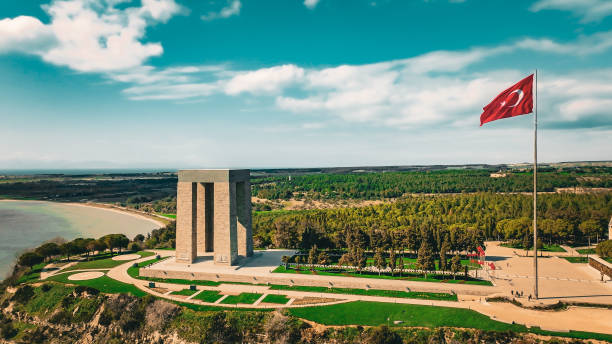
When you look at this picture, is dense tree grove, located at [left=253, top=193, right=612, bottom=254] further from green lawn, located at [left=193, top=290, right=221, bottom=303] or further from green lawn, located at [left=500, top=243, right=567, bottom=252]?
green lawn, located at [left=193, top=290, right=221, bottom=303]

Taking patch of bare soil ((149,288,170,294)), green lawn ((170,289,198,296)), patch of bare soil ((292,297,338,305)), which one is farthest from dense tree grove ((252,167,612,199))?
green lawn ((170,289,198,296))

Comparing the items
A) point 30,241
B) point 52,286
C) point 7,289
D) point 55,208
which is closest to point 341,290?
point 52,286

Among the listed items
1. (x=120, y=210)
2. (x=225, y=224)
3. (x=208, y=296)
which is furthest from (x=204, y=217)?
(x=120, y=210)

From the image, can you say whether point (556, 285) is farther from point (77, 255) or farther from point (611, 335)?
point (77, 255)

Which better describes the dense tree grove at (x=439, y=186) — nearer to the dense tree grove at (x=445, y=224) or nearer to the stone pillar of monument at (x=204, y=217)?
the dense tree grove at (x=445, y=224)

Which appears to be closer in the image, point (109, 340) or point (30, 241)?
point (109, 340)

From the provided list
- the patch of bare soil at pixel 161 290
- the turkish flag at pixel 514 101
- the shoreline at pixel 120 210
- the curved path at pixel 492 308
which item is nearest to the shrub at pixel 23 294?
the curved path at pixel 492 308
